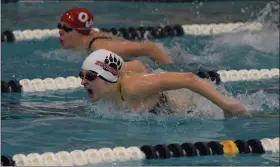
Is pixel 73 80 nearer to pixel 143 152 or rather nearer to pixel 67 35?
pixel 67 35

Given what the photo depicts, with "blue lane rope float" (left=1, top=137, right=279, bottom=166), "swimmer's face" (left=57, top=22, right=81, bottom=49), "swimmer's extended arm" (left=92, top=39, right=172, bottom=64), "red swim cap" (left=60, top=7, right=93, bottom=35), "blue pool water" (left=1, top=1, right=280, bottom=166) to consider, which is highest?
"red swim cap" (left=60, top=7, right=93, bottom=35)

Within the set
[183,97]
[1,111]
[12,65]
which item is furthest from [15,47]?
[183,97]

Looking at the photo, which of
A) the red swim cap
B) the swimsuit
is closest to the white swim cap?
the swimsuit

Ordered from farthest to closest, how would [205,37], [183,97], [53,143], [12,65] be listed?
[205,37] < [12,65] < [183,97] < [53,143]

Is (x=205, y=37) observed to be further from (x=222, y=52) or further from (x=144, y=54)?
(x=144, y=54)

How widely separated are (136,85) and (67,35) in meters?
1.70

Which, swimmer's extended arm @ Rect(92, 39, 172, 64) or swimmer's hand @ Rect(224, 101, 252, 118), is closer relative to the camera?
swimmer's hand @ Rect(224, 101, 252, 118)

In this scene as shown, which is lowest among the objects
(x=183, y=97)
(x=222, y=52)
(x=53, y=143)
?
(x=53, y=143)

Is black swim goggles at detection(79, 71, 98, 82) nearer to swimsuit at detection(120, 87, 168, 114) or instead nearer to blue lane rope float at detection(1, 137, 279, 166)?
swimsuit at detection(120, 87, 168, 114)

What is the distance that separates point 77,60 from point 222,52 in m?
1.29

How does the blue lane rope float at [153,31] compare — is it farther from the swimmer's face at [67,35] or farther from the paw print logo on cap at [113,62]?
the paw print logo on cap at [113,62]

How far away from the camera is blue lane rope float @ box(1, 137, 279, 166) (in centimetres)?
386

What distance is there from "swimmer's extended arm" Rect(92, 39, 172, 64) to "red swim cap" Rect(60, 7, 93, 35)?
0.18m

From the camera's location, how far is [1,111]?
4934mm
